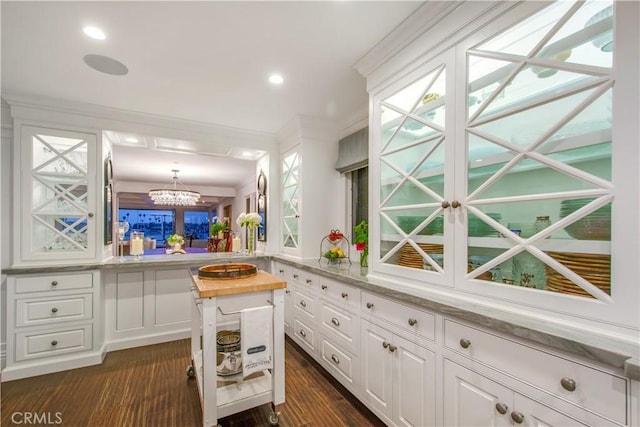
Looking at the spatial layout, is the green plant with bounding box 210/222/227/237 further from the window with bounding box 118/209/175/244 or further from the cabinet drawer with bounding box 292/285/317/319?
the window with bounding box 118/209/175/244

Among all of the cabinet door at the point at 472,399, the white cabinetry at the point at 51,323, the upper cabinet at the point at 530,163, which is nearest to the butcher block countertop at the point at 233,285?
the upper cabinet at the point at 530,163

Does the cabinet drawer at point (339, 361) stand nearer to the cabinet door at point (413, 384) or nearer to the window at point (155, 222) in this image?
the cabinet door at point (413, 384)

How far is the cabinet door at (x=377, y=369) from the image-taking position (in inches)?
66.9

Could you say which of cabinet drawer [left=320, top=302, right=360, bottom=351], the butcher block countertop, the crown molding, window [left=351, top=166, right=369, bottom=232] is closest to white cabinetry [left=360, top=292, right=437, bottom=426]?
cabinet drawer [left=320, top=302, right=360, bottom=351]

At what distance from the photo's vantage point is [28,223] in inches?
103

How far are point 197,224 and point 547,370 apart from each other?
13.6 m

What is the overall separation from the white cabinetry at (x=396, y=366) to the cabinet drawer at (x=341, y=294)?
0.11 m

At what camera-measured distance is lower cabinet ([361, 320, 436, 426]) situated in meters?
1.45

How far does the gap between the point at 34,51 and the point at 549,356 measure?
339 centimetres

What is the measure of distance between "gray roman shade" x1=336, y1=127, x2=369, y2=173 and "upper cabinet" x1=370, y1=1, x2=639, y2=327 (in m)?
1.08

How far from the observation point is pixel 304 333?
2811mm

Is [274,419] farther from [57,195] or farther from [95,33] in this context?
[57,195]

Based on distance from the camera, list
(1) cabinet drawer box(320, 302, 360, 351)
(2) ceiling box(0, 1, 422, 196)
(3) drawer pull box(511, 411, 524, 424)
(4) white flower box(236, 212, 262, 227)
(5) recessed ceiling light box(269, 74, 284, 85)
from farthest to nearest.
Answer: (4) white flower box(236, 212, 262, 227)
(5) recessed ceiling light box(269, 74, 284, 85)
(1) cabinet drawer box(320, 302, 360, 351)
(2) ceiling box(0, 1, 422, 196)
(3) drawer pull box(511, 411, 524, 424)

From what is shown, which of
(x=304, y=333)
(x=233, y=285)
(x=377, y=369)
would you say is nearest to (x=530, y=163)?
(x=377, y=369)
